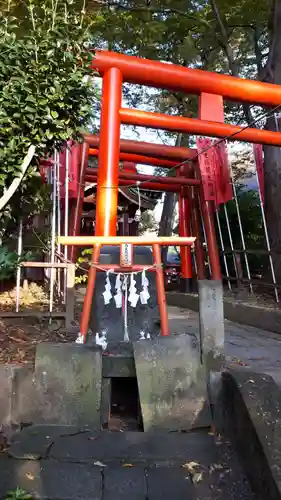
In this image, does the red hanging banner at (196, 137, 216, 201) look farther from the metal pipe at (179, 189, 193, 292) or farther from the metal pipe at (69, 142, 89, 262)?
the metal pipe at (69, 142, 89, 262)

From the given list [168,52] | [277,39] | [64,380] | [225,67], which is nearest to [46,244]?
[64,380]

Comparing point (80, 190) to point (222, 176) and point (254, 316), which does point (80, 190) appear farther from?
point (254, 316)

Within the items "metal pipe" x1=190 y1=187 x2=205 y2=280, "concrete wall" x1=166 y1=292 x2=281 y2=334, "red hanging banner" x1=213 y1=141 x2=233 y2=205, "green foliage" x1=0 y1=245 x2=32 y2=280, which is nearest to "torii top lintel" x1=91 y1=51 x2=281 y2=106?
"red hanging banner" x1=213 y1=141 x2=233 y2=205

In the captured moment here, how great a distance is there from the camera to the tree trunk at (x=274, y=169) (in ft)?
27.3

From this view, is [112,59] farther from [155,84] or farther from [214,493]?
[214,493]

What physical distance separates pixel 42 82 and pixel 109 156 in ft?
8.32

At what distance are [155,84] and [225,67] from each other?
1016 cm

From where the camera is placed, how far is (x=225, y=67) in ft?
50.9

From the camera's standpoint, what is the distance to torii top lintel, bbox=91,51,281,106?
6.28 metres

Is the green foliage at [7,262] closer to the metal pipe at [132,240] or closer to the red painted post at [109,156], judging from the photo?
the metal pipe at [132,240]

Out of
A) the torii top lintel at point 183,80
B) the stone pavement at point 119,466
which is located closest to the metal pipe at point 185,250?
the torii top lintel at point 183,80

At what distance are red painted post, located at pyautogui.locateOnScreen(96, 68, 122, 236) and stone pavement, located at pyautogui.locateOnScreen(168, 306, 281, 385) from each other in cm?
209

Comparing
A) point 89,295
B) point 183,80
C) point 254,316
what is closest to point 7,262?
point 89,295

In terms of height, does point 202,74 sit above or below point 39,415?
above
